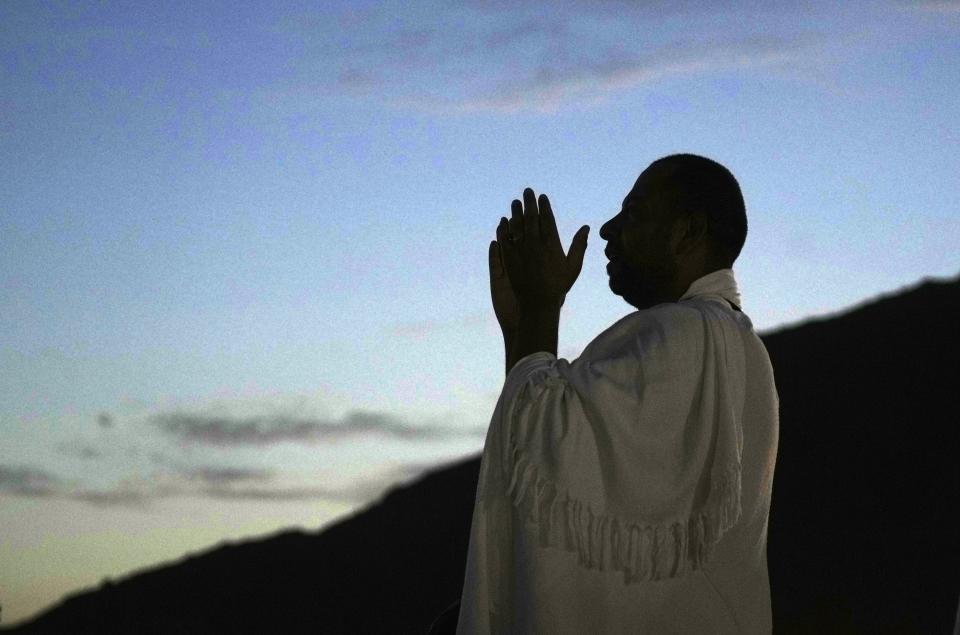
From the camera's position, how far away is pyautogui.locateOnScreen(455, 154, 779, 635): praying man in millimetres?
3627

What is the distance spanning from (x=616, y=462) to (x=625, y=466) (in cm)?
3

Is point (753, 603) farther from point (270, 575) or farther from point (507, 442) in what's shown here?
point (270, 575)

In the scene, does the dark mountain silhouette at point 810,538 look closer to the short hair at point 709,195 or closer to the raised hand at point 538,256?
the short hair at point 709,195

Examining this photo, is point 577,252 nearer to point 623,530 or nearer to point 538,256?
point 538,256

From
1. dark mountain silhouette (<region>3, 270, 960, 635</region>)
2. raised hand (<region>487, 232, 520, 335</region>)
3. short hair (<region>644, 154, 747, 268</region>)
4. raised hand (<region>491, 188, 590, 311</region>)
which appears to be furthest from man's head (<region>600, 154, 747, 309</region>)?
dark mountain silhouette (<region>3, 270, 960, 635</region>)

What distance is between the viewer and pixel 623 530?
3645mm

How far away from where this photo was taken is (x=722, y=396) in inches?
149

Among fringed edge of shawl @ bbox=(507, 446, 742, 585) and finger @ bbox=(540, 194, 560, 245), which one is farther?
finger @ bbox=(540, 194, 560, 245)

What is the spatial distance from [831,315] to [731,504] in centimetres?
1169

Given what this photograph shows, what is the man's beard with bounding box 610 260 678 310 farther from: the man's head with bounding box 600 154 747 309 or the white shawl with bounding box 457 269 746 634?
the white shawl with bounding box 457 269 746 634

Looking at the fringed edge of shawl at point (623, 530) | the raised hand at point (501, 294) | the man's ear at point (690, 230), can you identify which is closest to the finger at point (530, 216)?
the raised hand at point (501, 294)

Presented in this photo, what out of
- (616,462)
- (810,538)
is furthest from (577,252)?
(810,538)

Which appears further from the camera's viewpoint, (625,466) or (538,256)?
(538,256)

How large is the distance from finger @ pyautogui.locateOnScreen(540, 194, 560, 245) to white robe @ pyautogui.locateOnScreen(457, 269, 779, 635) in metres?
0.29
